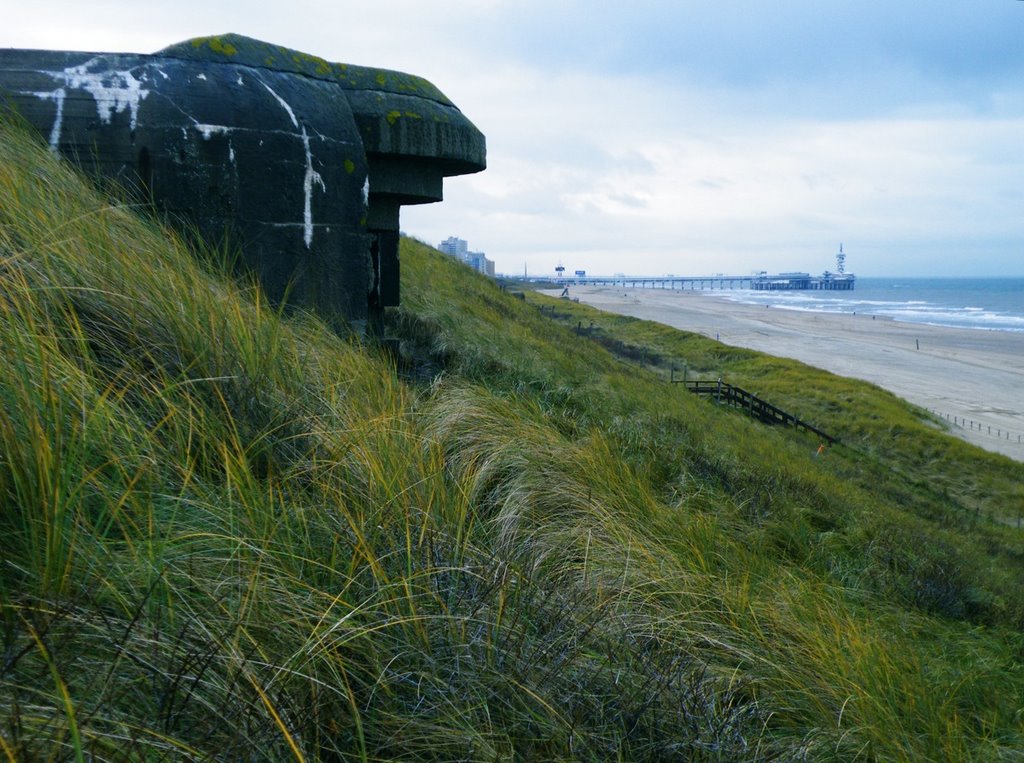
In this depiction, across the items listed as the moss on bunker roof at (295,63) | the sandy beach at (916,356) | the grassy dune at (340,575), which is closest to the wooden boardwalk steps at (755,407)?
the sandy beach at (916,356)

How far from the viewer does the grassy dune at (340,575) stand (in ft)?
5.07

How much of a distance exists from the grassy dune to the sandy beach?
Result: 25.9 metres

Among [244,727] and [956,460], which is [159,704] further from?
[956,460]

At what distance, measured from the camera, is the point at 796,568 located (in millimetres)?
3793

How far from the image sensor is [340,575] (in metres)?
2.02

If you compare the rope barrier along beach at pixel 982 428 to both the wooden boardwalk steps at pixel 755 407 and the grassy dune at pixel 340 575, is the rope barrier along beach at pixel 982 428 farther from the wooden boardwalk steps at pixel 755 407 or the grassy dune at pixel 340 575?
the grassy dune at pixel 340 575

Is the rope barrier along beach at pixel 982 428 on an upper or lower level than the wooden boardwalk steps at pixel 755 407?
lower

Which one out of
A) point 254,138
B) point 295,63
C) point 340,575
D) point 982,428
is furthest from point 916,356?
point 340,575

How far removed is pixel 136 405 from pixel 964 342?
2365 inches

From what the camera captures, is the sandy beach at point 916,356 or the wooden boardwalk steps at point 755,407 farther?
the sandy beach at point 916,356

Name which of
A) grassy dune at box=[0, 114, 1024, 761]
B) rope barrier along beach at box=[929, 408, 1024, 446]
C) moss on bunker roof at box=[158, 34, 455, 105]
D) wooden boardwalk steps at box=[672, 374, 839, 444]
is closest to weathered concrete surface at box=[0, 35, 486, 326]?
moss on bunker roof at box=[158, 34, 455, 105]

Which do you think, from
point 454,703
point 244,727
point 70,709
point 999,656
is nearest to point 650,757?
point 454,703

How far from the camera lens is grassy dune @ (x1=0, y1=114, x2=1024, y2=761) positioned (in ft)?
5.07

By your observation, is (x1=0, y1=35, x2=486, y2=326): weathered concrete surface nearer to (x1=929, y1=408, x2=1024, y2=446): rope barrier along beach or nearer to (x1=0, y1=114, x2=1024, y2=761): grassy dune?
(x1=0, y1=114, x2=1024, y2=761): grassy dune
